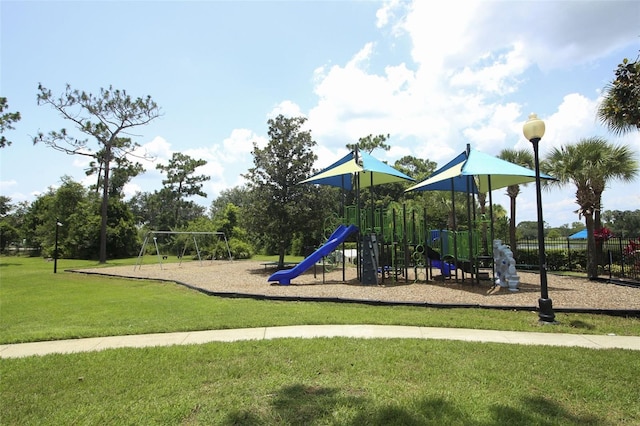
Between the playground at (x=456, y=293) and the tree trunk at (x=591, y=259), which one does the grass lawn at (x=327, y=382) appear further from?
the tree trunk at (x=591, y=259)

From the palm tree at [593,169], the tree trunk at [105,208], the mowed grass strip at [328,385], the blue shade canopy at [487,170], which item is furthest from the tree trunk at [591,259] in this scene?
the tree trunk at [105,208]

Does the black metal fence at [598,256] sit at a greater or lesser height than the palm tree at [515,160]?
lesser

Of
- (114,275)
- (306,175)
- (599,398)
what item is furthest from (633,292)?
(114,275)

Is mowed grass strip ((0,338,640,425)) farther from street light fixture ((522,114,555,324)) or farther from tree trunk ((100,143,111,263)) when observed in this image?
tree trunk ((100,143,111,263))

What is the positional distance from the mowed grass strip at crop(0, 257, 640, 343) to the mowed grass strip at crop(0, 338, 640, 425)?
5.01 feet

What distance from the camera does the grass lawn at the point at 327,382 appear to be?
367 cm

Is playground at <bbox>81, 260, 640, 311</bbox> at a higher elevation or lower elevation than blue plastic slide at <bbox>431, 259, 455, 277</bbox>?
lower

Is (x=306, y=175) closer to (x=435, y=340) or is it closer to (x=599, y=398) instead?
(x=435, y=340)

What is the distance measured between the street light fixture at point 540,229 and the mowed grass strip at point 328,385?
79.5 inches

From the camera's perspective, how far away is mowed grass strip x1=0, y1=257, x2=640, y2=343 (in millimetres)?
7211

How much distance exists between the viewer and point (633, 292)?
1099 centimetres

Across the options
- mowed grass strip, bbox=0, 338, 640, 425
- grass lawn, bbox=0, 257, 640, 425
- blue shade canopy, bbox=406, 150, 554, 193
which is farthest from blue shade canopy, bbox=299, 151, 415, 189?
mowed grass strip, bbox=0, 338, 640, 425

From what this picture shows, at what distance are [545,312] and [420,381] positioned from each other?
445 centimetres

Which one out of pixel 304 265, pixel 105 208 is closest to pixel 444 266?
pixel 304 265
